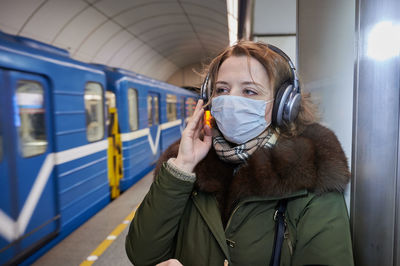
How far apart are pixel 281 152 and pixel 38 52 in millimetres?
3374

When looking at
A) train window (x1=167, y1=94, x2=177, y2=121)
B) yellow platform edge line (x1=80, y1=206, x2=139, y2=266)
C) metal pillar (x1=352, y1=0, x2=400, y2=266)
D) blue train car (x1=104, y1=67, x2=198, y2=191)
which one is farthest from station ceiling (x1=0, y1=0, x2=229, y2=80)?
metal pillar (x1=352, y1=0, x2=400, y2=266)

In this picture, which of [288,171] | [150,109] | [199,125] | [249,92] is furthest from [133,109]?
[288,171]

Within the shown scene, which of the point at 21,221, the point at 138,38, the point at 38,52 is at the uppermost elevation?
the point at 138,38

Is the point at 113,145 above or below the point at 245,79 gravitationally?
below

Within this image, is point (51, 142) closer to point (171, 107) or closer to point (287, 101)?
point (287, 101)

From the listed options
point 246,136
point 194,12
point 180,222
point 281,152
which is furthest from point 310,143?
point 194,12

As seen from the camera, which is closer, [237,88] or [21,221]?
[237,88]

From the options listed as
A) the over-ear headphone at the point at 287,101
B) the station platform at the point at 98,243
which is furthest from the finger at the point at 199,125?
the station platform at the point at 98,243

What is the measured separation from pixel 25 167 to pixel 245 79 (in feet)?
9.47

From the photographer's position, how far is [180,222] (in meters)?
1.53

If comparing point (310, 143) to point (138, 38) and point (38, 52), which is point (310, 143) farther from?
point (138, 38)

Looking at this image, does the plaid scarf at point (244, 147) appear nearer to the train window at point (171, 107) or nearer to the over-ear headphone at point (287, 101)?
the over-ear headphone at point (287, 101)

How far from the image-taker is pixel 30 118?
135 inches

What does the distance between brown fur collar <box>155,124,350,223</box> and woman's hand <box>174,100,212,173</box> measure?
0.06m
